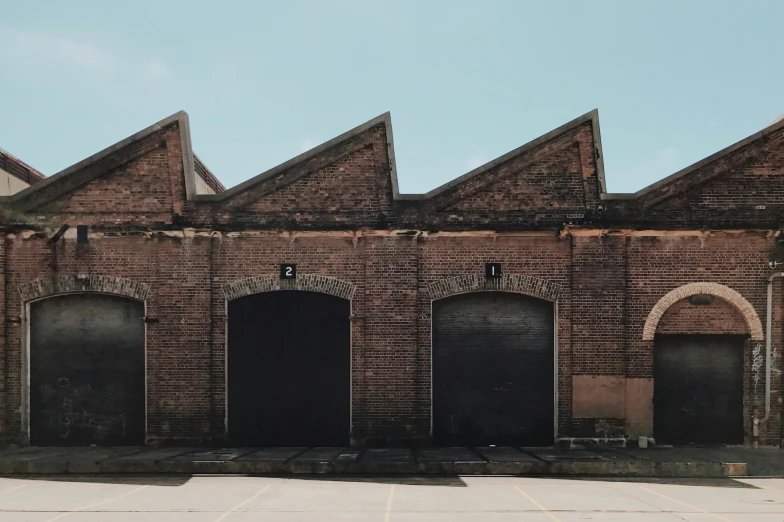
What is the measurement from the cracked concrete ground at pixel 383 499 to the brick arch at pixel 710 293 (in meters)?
3.10

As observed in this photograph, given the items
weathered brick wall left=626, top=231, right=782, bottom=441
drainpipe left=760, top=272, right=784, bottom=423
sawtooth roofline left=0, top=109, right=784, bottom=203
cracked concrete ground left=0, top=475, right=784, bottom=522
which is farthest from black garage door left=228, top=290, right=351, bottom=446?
drainpipe left=760, top=272, right=784, bottom=423

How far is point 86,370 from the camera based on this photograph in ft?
40.5

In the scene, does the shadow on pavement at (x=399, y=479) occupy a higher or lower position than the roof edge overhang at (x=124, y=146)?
lower

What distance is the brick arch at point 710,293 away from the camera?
39.3ft

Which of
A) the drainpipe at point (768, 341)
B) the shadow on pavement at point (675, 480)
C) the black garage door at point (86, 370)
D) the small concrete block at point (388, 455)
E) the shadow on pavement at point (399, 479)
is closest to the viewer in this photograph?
the shadow on pavement at point (399, 479)

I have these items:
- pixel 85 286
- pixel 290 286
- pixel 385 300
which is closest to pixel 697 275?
pixel 385 300

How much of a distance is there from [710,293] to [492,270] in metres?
4.43

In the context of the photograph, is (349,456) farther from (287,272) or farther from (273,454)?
(287,272)

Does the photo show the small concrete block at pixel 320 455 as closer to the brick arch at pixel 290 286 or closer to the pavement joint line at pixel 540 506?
the brick arch at pixel 290 286

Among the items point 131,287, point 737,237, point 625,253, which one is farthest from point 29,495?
Result: point 737,237

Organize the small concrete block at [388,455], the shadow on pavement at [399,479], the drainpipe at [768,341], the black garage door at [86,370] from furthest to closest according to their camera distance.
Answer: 1. the black garage door at [86,370]
2. the drainpipe at [768,341]
3. the small concrete block at [388,455]
4. the shadow on pavement at [399,479]

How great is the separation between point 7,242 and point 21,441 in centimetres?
408

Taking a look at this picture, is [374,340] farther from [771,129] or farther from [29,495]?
[771,129]

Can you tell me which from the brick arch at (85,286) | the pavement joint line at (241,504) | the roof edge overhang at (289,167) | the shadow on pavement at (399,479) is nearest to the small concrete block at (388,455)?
the shadow on pavement at (399,479)
